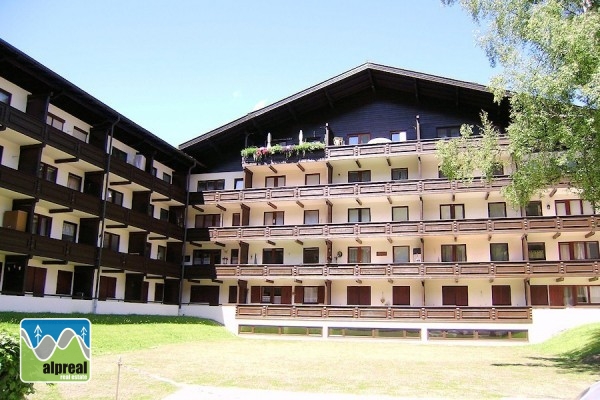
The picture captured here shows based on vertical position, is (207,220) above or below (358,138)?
below

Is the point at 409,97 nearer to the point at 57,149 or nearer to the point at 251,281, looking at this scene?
the point at 251,281

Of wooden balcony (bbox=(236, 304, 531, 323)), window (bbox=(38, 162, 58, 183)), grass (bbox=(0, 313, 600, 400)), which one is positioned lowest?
grass (bbox=(0, 313, 600, 400))

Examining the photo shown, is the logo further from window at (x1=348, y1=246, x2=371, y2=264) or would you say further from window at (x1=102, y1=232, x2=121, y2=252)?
window at (x1=348, y1=246, x2=371, y2=264)

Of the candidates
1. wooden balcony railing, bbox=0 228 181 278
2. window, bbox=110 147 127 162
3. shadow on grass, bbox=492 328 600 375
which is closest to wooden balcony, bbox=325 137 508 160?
window, bbox=110 147 127 162

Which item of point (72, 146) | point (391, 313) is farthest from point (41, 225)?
point (391, 313)

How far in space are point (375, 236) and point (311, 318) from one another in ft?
24.0

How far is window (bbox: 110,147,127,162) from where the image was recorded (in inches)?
1512

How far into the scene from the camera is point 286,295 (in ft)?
142

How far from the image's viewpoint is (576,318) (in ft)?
111

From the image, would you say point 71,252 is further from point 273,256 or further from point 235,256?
point 273,256

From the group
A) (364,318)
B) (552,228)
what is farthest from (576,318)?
(364,318)

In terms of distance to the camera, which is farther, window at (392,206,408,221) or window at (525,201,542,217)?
window at (392,206,408,221)

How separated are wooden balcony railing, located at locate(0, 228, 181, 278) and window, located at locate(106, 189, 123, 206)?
13.1 ft

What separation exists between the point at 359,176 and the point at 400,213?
431cm
